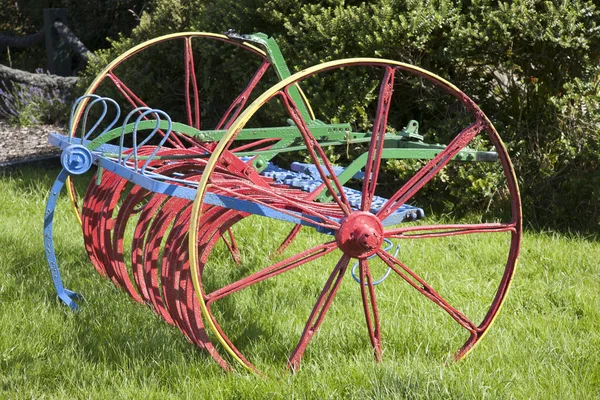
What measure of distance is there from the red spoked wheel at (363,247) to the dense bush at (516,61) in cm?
18

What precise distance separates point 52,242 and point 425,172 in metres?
1.70

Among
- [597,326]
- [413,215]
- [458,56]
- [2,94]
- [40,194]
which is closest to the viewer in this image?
[413,215]

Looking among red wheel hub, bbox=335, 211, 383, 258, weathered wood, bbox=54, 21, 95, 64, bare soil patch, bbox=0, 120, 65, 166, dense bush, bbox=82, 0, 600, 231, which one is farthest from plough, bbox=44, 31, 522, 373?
weathered wood, bbox=54, 21, 95, 64

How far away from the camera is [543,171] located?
16.9 feet

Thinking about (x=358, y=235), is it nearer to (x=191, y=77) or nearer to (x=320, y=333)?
(x=320, y=333)

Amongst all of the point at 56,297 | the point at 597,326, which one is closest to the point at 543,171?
the point at 597,326

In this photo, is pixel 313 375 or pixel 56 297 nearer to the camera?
pixel 313 375

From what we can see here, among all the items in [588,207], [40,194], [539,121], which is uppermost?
[539,121]

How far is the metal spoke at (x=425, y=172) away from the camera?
2984 millimetres

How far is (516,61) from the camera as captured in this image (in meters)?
5.21

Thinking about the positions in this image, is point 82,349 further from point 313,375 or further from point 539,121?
point 539,121

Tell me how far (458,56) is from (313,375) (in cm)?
272

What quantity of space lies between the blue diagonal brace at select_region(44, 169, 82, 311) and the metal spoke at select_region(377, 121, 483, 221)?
1.39 m

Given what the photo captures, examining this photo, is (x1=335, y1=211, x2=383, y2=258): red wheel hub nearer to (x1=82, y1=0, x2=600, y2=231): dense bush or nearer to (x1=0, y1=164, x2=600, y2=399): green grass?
(x1=0, y1=164, x2=600, y2=399): green grass
